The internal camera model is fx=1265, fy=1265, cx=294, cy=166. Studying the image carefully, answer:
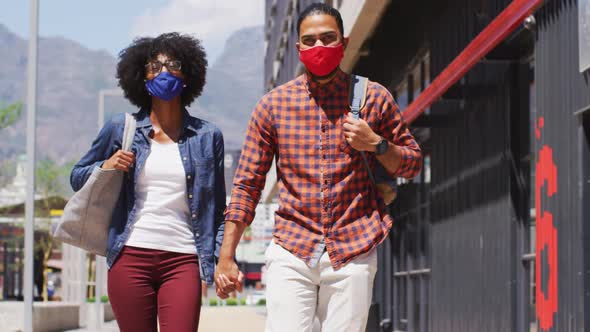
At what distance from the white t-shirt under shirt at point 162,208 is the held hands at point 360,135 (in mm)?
1439

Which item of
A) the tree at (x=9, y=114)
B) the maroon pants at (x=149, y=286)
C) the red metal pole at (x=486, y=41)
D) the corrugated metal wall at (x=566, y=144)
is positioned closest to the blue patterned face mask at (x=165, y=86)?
the maroon pants at (x=149, y=286)

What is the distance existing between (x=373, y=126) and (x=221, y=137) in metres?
1.42

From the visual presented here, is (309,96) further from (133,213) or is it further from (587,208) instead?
(587,208)

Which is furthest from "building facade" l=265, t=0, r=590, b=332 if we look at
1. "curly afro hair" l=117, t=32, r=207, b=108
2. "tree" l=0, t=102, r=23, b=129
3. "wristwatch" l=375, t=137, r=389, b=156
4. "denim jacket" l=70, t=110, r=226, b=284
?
"tree" l=0, t=102, r=23, b=129

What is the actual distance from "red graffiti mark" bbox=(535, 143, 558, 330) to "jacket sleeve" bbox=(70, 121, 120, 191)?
377 cm

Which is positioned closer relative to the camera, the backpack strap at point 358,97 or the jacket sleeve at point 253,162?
the backpack strap at point 358,97

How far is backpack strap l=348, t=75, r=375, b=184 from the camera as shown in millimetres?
4629

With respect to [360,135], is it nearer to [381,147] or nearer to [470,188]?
[381,147]

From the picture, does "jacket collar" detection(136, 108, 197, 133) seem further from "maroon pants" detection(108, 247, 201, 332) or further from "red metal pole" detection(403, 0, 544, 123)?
"red metal pole" detection(403, 0, 544, 123)

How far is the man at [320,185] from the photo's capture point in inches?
176

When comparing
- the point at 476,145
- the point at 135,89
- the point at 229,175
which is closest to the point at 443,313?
the point at 476,145

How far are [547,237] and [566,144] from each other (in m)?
0.78

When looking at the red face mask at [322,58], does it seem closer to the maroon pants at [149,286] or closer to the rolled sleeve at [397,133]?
the rolled sleeve at [397,133]

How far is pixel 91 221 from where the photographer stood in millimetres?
5980
